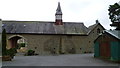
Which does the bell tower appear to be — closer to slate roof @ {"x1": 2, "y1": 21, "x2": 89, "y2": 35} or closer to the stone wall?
slate roof @ {"x1": 2, "y1": 21, "x2": 89, "y2": 35}

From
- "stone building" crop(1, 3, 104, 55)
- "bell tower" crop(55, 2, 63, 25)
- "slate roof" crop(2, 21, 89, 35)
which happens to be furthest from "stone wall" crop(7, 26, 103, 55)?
"bell tower" crop(55, 2, 63, 25)

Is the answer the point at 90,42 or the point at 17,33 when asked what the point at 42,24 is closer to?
the point at 17,33

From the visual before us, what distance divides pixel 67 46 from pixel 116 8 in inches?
499

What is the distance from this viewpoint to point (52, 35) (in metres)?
36.7

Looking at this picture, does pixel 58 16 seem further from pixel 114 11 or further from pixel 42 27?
pixel 114 11

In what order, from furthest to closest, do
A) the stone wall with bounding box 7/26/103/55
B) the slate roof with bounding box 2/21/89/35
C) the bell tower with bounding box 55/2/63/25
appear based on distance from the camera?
the bell tower with bounding box 55/2/63/25 → the slate roof with bounding box 2/21/89/35 → the stone wall with bounding box 7/26/103/55

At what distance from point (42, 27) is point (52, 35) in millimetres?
3122

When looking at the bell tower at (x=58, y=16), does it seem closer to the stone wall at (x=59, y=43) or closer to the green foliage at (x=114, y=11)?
the stone wall at (x=59, y=43)

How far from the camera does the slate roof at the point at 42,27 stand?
3662cm

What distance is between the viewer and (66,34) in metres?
37.2

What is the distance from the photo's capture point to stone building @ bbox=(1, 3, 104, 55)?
118ft

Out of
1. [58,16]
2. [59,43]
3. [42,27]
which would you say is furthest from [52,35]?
[58,16]

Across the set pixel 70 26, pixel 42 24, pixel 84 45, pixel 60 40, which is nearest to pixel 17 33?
pixel 42 24

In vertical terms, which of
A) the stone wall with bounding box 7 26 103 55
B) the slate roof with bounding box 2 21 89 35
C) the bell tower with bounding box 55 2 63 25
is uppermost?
the bell tower with bounding box 55 2 63 25
